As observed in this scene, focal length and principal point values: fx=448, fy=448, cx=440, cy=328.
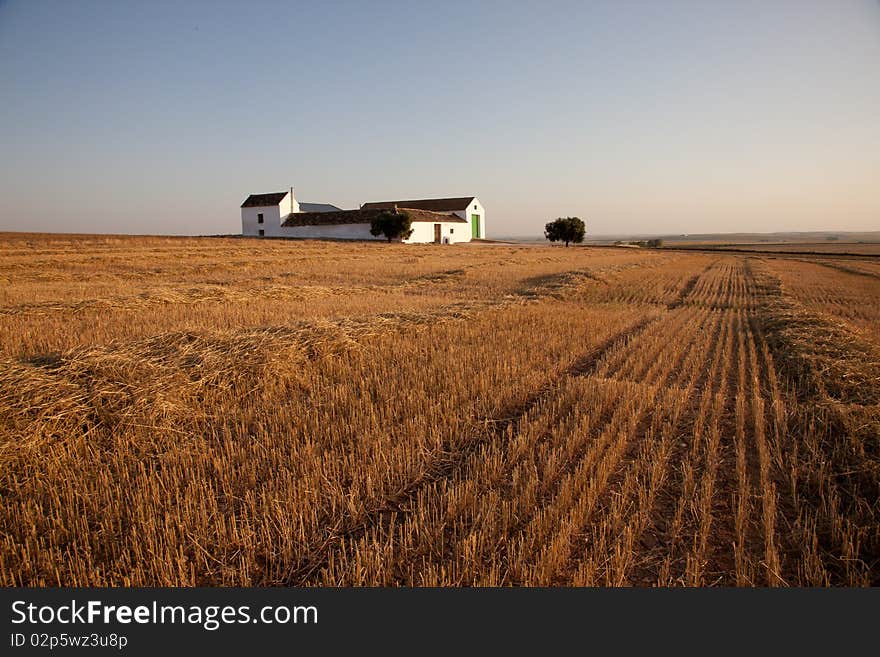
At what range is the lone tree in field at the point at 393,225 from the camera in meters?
49.2

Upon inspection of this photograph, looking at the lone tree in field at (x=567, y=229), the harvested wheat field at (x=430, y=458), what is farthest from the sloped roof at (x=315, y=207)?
the harvested wheat field at (x=430, y=458)

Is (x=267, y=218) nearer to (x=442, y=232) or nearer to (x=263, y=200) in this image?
(x=263, y=200)

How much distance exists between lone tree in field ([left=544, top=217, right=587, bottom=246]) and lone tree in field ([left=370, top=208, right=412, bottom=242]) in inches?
1086

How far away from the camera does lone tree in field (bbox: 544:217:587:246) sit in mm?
66750

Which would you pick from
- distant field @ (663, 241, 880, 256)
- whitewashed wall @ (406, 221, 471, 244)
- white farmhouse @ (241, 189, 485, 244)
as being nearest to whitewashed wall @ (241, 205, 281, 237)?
white farmhouse @ (241, 189, 485, 244)

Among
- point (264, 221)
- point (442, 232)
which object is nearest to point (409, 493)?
point (442, 232)

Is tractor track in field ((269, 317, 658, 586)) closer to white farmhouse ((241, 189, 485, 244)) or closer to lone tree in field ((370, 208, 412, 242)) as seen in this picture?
lone tree in field ((370, 208, 412, 242))

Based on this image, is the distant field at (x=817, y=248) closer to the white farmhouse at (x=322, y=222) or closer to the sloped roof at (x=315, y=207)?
the white farmhouse at (x=322, y=222)

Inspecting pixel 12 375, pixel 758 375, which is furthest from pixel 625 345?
pixel 12 375

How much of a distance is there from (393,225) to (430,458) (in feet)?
155

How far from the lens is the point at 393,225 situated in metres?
49.3

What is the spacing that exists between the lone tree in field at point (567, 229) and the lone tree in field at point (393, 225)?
90.5ft

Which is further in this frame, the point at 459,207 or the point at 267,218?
the point at 459,207

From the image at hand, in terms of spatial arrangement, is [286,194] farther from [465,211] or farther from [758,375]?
[758,375]
